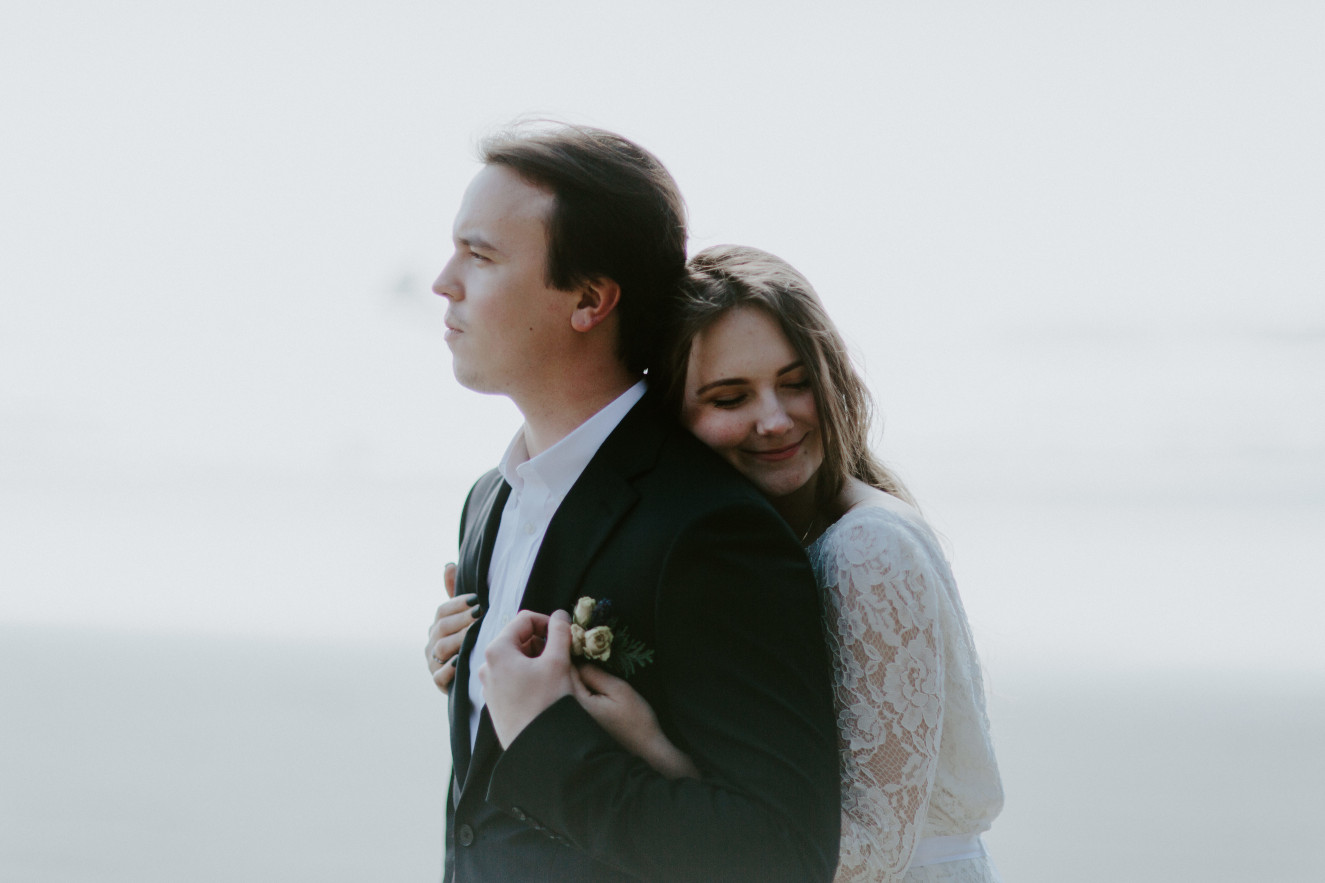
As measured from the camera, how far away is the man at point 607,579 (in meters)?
1.67

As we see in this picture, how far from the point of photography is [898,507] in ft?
6.99

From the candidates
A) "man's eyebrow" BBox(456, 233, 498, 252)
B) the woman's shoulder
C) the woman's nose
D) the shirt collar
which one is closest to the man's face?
"man's eyebrow" BBox(456, 233, 498, 252)

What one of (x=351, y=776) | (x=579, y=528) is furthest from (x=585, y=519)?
(x=351, y=776)

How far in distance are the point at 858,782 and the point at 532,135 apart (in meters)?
1.30

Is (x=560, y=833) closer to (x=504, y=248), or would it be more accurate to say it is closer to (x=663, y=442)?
(x=663, y=442)

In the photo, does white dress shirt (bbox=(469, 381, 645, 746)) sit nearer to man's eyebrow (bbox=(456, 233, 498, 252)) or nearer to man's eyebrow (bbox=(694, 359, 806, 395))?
man's eyebrow (bbox=(694, 359, 806, 395))

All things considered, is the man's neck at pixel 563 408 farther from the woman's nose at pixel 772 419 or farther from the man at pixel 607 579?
the woman's nose at pixel 772 419

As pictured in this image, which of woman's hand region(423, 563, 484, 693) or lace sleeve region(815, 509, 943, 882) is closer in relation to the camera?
lace sleeve region(815, 509, 943, 882)

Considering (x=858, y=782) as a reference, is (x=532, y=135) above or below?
above

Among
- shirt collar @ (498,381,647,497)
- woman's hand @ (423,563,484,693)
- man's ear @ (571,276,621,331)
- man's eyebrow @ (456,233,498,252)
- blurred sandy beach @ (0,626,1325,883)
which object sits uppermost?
man's eyebrow @ (456,233,498,252)

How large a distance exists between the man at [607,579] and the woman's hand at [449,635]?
40mm

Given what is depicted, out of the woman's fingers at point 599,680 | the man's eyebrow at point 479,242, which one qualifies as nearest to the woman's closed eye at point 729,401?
the man's eyebrow at point 479,242

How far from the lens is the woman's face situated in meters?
2.11

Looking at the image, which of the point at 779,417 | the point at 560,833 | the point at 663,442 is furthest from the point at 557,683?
the point at 779,417
